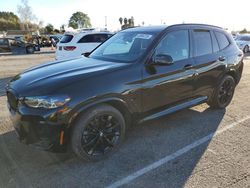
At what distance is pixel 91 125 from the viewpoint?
3262 mm

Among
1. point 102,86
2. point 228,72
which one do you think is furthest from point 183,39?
point 102,86

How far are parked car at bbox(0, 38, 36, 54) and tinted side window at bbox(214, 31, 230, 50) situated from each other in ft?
71.0

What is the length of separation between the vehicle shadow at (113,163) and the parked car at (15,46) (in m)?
21.1

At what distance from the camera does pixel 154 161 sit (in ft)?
11.2

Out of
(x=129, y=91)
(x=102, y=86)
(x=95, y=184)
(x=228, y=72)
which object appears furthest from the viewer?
(x=228, y=72)

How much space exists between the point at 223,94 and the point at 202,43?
1.34 metres

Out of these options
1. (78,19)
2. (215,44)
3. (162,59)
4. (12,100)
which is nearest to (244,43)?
(215,44)

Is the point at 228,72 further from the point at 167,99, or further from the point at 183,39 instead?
the point at 167,99

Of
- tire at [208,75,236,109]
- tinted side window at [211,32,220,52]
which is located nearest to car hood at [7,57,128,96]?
tinted side window at [211,32,220,52]

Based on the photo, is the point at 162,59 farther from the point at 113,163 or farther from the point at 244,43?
Result: the point at 244,43

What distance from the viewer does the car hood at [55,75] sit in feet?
10.0

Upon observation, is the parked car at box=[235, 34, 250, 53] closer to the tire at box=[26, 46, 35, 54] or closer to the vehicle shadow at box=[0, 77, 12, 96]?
the vehicle shadow at box=[0, 77, 12, 96]

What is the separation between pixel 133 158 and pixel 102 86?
1106mm

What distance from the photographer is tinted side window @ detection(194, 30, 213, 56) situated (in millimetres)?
4500
